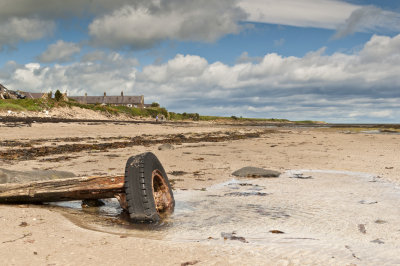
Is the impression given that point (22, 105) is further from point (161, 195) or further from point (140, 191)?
point (140, 191)

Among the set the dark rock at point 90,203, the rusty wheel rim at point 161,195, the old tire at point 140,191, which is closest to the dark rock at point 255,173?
the rusty wheel rim at point 161,195

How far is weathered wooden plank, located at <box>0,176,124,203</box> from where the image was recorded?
5117mm

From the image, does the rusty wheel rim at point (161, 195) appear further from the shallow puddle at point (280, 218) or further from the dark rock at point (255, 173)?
the dark rock at point (255, 173)

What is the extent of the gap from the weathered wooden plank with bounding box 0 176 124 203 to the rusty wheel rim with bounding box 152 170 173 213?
2.18 feet

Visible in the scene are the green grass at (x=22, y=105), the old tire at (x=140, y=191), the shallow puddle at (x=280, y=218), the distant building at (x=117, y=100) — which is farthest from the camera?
the distant building at (x=117, y=100)

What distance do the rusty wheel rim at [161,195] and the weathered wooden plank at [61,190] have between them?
665 mm

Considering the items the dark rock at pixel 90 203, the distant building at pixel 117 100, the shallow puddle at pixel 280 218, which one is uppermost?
the distant building at pixel 117 100

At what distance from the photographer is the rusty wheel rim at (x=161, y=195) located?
5.48m

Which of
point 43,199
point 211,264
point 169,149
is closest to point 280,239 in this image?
point 211,264

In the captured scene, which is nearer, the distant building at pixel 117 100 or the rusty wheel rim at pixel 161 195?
the rusty wheel rim at pixel 161 195

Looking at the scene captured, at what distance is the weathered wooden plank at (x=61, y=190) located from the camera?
5.12 m

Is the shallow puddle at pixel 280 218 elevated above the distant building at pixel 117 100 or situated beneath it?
situated beneath

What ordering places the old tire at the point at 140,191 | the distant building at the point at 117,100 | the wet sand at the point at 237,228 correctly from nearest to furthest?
the wet sand at the point at 237,228
the old tire at the point at 140,191
the distant building at the point at 117,100

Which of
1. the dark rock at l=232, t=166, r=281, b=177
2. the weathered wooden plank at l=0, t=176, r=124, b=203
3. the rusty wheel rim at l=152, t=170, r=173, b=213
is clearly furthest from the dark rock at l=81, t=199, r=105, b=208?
the dark rock at l=232, t=166, r=281, b=177
